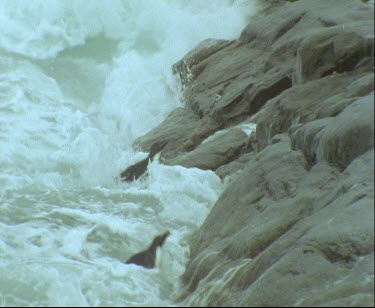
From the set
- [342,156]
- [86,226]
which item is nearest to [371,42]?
[342,156]

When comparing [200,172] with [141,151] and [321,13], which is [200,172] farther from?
[321,13]

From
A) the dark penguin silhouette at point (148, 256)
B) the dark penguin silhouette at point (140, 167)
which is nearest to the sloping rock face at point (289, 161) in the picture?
the dark penguin silhouette at point (140, 167)

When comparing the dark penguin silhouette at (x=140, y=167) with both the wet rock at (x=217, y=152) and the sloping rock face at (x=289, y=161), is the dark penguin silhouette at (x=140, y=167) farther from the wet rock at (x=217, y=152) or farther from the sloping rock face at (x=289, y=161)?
the wet rock at (x=217, y=152)

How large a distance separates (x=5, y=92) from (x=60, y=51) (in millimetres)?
3537

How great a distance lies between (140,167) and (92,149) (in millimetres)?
1381

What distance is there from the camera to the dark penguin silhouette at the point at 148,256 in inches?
190

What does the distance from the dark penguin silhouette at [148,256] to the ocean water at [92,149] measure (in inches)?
3.2

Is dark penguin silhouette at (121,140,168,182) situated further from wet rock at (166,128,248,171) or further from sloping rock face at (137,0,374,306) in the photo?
wet rock at (166,128,248,171)

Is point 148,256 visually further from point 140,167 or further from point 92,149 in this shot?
point 92,149

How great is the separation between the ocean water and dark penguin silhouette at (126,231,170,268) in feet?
0.26

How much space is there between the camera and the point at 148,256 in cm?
499

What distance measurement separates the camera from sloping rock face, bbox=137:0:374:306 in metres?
3.11

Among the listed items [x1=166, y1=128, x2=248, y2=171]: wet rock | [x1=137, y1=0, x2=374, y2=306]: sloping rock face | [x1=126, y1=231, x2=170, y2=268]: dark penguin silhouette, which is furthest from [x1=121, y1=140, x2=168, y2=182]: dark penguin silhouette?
[x1=126, y1=231, x2=170, y2=268]: dark penguin silhouette

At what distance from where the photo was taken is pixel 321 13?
25.6 ft
